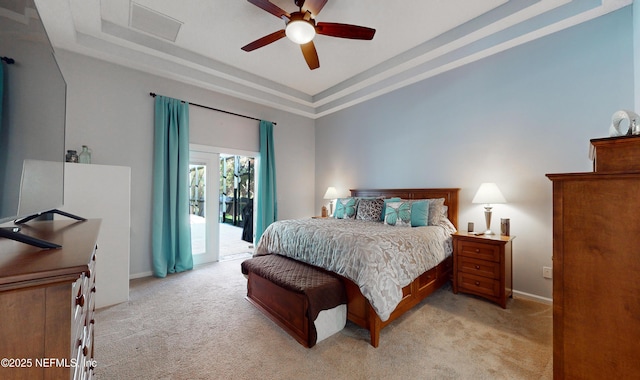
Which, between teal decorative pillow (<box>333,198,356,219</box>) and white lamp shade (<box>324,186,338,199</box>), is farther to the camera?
white lamp shade (<box>324,186,338,199</box>)

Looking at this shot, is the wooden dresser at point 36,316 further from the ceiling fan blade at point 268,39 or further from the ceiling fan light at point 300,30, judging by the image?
the ceiling fan blade at point 268,39

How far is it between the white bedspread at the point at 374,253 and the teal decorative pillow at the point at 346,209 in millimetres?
1171

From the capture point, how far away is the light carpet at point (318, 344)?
1.67 metres

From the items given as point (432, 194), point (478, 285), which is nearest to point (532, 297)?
point (478, 285)

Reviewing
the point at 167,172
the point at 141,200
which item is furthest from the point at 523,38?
the point at 141,200

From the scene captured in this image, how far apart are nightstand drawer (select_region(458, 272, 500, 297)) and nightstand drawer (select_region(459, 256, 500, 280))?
0.14 feet

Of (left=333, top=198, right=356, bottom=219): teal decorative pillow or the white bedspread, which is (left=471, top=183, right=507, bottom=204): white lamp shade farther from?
(left=333, top=198, right=356, bottom=219): teal decorative pillow

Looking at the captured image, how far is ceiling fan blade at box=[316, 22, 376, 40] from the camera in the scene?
7.73 feet

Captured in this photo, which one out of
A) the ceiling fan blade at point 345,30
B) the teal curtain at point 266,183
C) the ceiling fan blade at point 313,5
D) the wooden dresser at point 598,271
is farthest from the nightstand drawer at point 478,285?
the teal curtain at point 266,183

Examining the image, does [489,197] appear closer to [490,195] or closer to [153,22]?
[490,195]

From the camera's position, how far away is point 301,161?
5441 mm

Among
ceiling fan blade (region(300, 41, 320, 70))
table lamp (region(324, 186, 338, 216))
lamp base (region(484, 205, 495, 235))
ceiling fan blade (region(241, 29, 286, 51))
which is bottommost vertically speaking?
lamp base (region(484, 205, 495, 235))

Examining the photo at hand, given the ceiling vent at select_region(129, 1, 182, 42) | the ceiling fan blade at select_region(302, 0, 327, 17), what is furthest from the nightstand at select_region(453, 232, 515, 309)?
the ceiling vent at select_region(129, 1, 182, 42)

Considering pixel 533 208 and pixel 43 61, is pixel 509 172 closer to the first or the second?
pixel 533 208
